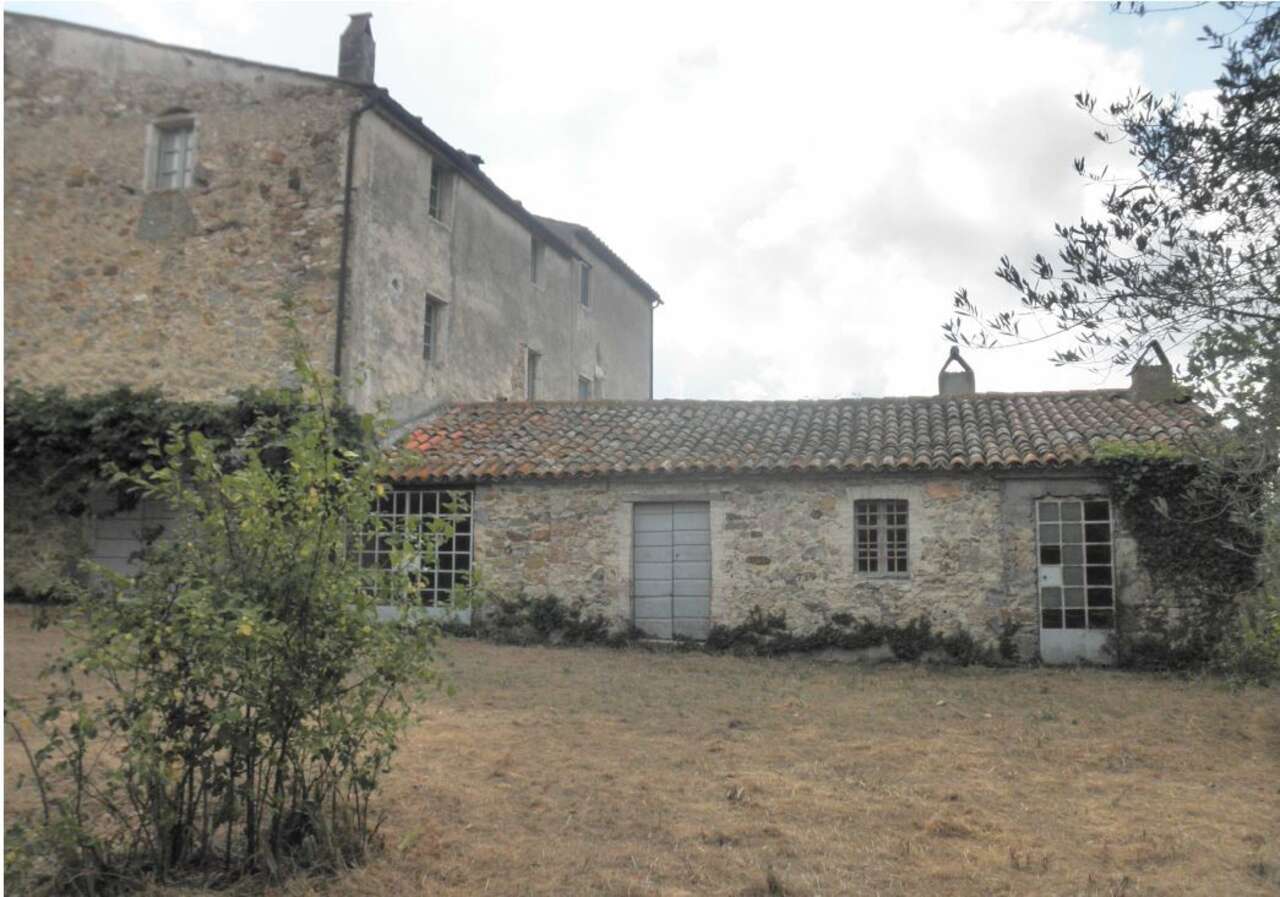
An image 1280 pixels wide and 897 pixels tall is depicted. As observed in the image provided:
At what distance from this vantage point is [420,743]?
25.8 feet

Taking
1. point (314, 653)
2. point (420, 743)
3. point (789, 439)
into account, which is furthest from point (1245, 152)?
point (789, 439)

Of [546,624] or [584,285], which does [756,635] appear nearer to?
[546,624]

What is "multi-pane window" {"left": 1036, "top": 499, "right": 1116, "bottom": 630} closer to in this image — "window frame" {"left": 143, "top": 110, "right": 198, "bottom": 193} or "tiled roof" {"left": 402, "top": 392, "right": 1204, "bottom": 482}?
"tiled roof" {"left": 402, "top": 392, "right": 1204, "bottom": 482}

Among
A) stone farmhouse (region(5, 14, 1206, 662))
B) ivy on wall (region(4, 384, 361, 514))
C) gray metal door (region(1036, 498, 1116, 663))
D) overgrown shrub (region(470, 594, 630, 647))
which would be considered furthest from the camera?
ivy on wall (region(4, 384, 361, 514))

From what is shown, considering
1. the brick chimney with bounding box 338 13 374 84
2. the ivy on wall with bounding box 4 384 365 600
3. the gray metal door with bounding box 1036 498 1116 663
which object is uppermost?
the brick chimney with bounding box 338 13 374 84

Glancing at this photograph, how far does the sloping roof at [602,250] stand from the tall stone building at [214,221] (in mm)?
5137

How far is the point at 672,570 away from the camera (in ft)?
48.3

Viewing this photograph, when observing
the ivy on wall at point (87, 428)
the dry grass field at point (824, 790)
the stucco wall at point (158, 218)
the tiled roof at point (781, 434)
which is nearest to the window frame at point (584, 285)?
the tiled roof at point (781, 434)

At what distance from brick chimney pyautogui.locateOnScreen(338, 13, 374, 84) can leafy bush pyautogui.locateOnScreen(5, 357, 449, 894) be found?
13839 mm

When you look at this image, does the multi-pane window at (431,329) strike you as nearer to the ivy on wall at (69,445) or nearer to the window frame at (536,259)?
the ivy on wall at (69,445)

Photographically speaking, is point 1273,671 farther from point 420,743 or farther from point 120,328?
point 120,328

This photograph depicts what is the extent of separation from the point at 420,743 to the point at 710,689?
13.5 feet

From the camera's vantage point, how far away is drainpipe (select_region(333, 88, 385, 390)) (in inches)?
601

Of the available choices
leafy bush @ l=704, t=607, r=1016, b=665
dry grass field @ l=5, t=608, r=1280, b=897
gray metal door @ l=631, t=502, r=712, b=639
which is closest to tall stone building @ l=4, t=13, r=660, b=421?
gray metal door @ l=631, t=502, r=712, b=639
